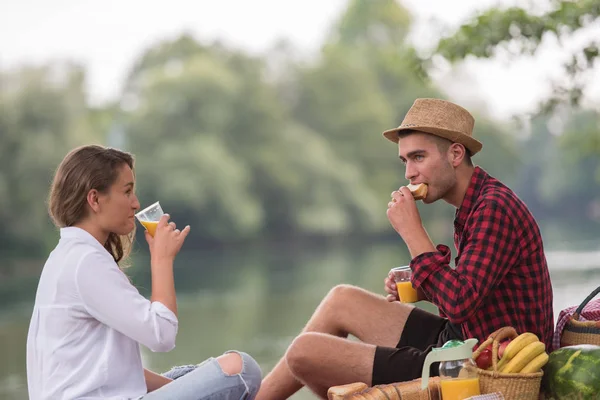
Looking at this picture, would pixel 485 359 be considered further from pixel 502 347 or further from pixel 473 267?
pixel 473 267

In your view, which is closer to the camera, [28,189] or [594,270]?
[594,270]

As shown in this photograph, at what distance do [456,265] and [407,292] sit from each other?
0.34m

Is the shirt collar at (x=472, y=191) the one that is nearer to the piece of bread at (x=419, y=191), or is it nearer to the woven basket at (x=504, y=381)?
the piece of bread at (x=419, y=191)

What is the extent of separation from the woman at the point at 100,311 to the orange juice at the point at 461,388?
0.60m

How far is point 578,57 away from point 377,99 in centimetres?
3854

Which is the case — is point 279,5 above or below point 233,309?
above

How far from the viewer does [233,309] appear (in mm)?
16062

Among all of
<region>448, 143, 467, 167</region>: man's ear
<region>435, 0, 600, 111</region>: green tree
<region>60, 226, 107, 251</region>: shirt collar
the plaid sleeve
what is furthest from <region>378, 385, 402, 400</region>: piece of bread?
<region>435, 0, 600, 111</region>: green tree

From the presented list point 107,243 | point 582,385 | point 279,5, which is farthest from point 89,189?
point 279,5

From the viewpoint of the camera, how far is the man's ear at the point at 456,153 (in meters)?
3.24

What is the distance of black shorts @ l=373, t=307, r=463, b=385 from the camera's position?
10.2 ft

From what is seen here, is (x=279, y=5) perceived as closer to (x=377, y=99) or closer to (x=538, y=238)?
(x=377, y=99)

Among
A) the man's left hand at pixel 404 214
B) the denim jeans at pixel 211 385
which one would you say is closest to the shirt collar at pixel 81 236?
the denim jeans at pixel 211 385

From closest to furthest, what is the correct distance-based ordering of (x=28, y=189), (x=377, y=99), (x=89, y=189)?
(x=89, y=189), (x=28, y=189), (x=377, y=99)
